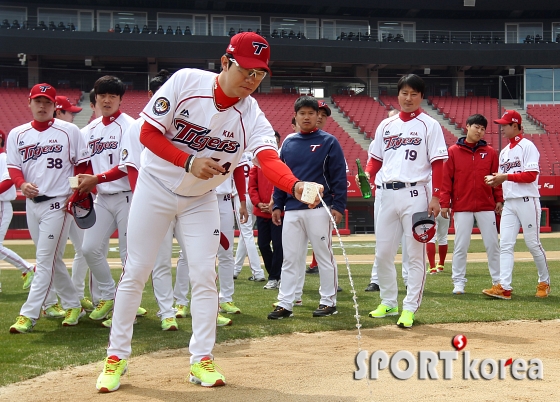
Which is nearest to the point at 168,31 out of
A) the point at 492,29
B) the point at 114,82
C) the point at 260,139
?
the point at 492,29

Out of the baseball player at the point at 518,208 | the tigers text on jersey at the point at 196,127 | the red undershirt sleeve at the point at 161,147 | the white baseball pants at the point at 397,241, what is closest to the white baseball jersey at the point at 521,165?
the baseball player at the point at 518,208

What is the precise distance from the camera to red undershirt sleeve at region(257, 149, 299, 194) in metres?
4.31

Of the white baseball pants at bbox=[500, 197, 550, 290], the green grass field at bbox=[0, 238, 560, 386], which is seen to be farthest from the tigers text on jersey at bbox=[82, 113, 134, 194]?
the white baseball pants at bbox=[500, 197, 550, 290]

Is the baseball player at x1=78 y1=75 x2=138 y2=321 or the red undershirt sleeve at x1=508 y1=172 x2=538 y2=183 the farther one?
the red undershirt sleeve at x1=508 y1=172 x2=538 y2=183

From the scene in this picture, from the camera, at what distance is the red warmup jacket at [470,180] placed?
864 cm

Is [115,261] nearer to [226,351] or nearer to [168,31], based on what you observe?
[226,351]

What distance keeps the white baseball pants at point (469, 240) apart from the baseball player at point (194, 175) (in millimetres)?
4922

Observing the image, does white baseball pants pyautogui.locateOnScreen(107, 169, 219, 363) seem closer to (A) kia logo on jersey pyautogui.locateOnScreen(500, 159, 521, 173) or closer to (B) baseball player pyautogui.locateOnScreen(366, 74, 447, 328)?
(B) baseball player pyautogui.locateOnScreen(366, 74, 447, 328)

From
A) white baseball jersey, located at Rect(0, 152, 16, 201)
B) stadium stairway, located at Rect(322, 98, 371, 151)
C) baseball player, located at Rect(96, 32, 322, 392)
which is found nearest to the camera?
baseball player, located at Rect(96, 32, 322, 392)

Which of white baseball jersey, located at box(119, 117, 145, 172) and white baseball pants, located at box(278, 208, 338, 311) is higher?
white baseball jersey, located at box(119, 117, 145, 172)

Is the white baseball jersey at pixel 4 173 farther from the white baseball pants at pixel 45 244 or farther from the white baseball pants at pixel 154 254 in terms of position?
the white baseball pants at pixel 154 254

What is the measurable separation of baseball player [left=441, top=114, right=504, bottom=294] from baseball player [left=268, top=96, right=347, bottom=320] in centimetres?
202

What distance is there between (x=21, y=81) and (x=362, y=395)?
38055 millimetres

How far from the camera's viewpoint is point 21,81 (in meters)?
37.8
